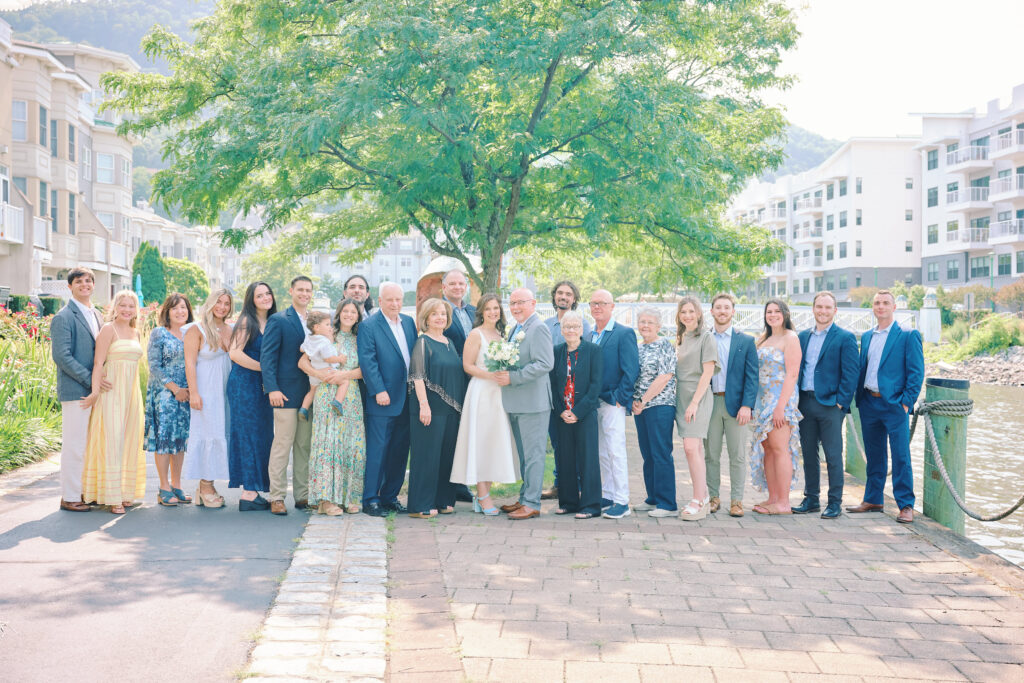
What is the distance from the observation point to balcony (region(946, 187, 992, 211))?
52.3 m

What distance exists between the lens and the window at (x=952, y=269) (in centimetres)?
5642

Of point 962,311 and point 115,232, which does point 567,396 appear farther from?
point 115,232

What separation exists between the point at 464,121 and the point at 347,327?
14.8 ft

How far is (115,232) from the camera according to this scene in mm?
48438

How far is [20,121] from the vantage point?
33438mm

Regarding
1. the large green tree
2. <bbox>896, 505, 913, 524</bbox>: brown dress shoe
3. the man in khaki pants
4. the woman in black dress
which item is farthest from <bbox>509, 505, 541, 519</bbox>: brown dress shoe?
the large green tree

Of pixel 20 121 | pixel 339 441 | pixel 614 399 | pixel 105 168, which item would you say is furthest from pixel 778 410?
pixel 105 168

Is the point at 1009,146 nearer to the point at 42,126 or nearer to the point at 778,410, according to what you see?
the point at 42,126

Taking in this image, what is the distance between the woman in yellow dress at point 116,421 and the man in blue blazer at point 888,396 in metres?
6.38

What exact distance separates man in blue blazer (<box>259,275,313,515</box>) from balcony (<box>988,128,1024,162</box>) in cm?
5073

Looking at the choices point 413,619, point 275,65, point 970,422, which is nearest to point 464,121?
point 275,65

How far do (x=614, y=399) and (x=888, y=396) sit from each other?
2.35 m

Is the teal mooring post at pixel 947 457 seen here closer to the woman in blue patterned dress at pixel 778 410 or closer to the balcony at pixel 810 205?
the woman in blue patterned dress at pixel 778 410

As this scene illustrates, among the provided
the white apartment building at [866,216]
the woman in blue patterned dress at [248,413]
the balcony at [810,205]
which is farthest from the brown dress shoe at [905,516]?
the balcony at [810,205]
